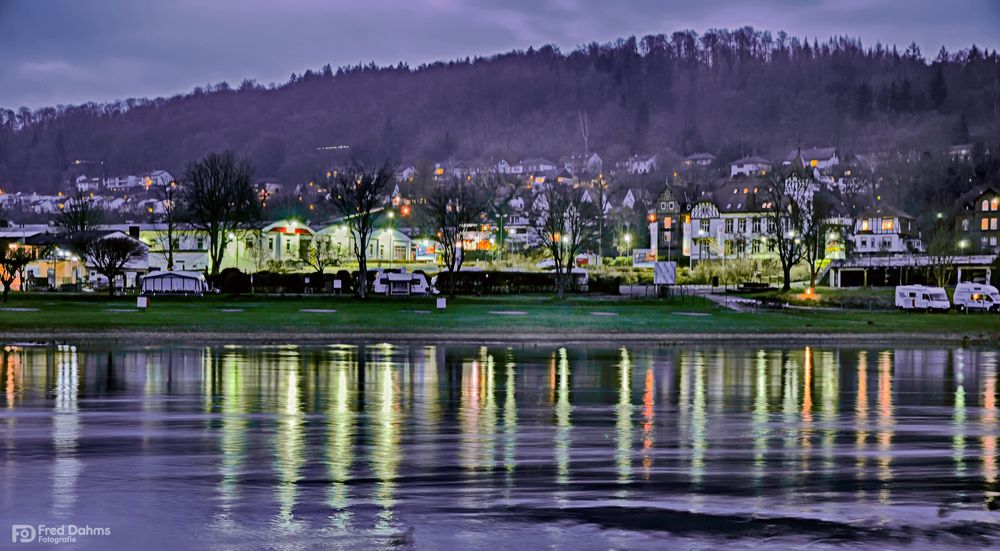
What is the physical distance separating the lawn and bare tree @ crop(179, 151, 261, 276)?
34.3 m

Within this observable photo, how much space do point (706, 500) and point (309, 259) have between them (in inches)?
4461

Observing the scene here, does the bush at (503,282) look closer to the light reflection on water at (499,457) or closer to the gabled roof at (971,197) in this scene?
the light reflection on water at (499,457)

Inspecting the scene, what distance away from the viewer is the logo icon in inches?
432

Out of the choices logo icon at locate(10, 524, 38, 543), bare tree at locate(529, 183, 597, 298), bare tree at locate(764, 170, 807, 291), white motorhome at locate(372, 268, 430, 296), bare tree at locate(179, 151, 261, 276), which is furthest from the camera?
bare tree at locate(179, 151, 261, 276)

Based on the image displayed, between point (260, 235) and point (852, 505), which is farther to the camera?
point (260, 235)

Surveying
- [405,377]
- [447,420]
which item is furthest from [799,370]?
[447,420]

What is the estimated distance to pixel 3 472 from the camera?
1429 cm

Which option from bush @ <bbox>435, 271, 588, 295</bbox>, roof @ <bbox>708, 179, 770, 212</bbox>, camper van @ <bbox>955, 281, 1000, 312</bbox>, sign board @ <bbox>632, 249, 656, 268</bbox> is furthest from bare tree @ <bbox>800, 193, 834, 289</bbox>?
roof @ <bbox>708, 179, 770, 212</bbox>

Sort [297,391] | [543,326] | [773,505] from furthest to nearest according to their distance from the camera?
[543,326], [297,391], [773,505]

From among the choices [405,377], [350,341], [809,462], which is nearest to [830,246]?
[350,341]

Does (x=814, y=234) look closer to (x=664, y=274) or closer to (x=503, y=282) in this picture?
(x=664, y=274)

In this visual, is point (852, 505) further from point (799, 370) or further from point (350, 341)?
point (350, 341)

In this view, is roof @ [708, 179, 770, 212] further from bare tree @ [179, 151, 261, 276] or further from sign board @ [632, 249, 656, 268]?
bare tree @ [179, 151, 261, 276]

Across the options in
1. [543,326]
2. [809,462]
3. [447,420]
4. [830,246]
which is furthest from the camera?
[830,246]
